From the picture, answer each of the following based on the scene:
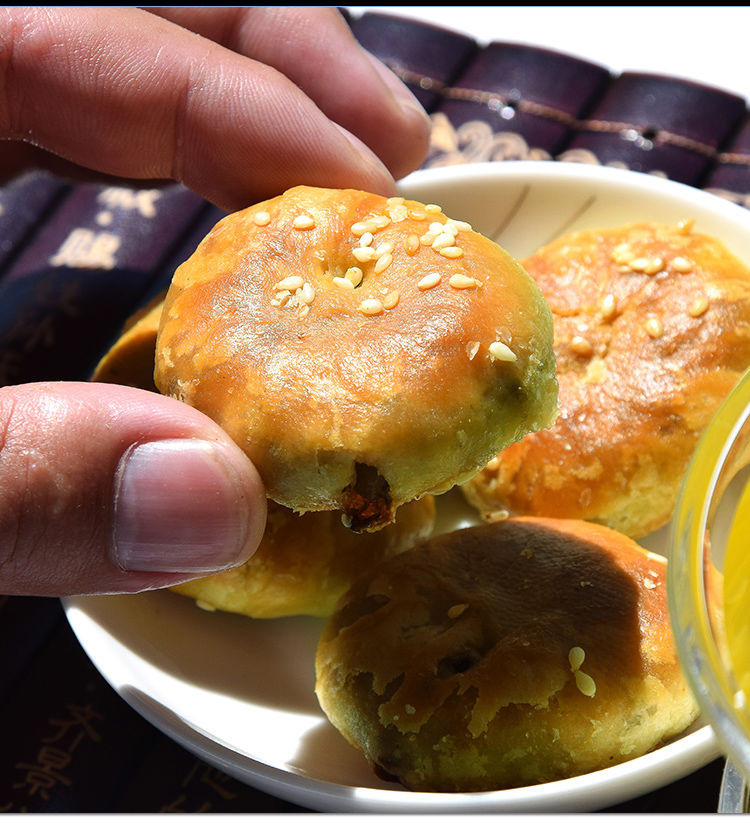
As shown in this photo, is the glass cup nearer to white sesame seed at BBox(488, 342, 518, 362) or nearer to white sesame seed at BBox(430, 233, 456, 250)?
white sesame seed at BBox(488, 342, 518, 362)


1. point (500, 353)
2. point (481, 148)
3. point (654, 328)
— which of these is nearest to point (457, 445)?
point (500, 353)

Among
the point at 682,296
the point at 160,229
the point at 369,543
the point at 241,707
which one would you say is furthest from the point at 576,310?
the point at 160,229

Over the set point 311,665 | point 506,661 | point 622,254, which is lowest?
point 311,665

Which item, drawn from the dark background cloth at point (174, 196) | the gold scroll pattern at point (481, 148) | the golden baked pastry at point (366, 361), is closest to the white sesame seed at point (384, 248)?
the golden baked pastry at point (366, 361)

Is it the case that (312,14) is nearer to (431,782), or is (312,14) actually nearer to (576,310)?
(576,310)

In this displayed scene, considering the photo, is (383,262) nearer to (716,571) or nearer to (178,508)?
(178,508)

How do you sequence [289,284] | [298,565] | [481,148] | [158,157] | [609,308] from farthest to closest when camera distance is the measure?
[481,148]
[158,157]
[609,308]
[298,565]
[289,284]

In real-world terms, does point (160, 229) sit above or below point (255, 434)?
below
